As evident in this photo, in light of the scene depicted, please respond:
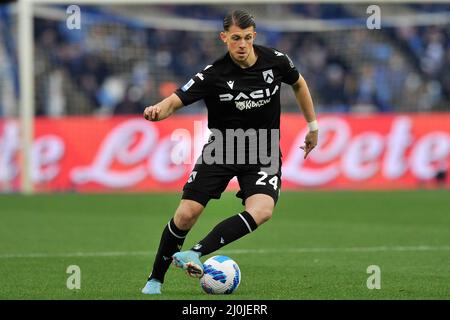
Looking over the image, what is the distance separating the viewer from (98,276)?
9.95 meters

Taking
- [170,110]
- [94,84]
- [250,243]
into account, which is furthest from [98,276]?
[94,84]

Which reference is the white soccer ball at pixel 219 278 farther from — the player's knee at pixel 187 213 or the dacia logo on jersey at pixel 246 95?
the dacia logo on jersey at pixel 246 95

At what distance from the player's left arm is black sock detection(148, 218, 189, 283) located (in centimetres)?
133

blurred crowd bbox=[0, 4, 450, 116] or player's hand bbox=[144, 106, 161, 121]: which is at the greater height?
blurred crowd bbox=[0, 4, 450, 116]

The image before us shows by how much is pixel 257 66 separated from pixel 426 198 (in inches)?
486

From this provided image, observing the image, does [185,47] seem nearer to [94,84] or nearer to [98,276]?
[94,84]

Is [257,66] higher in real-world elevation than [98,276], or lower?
higher

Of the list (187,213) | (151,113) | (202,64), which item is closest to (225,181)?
(187,213)

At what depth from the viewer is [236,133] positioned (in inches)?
343

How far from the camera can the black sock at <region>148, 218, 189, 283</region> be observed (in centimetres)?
869

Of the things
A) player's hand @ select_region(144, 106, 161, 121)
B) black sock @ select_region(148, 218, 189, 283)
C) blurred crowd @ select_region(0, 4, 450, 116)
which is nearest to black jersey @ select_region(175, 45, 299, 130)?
player's hand @ select_region(144, 106, 161, 121)

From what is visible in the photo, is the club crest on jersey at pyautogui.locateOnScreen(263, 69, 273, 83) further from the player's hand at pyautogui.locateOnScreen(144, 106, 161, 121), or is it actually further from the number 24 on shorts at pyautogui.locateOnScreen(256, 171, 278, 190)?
the player's hand at pyautogui.locateOnScreen(144, 106, 161, 121)

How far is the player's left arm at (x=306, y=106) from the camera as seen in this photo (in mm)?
Answer: 9062

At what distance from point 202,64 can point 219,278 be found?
A: 56.7 feet
